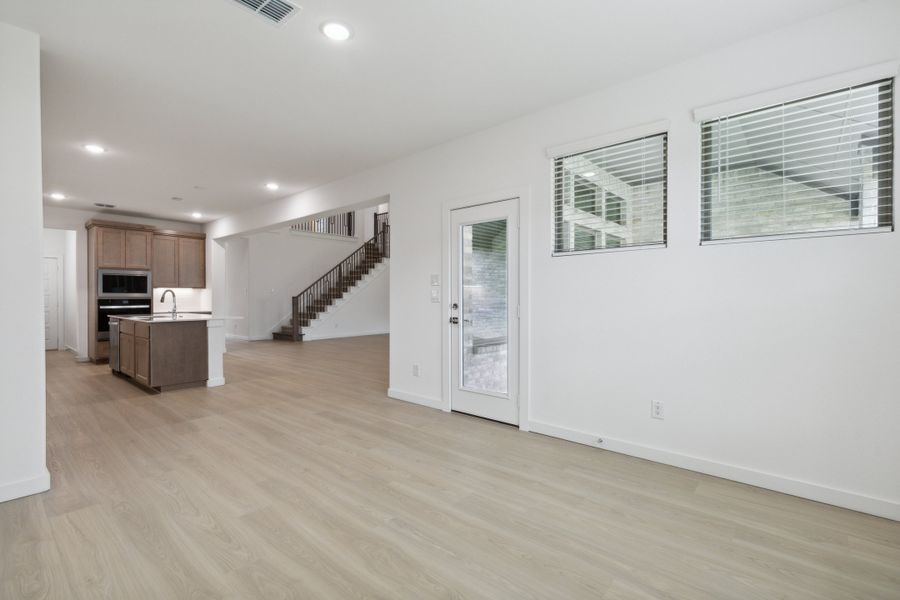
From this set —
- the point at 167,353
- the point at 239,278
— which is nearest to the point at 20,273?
the point at 167,353

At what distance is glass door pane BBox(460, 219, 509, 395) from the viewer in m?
4.16

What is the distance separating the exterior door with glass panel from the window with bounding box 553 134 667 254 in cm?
52

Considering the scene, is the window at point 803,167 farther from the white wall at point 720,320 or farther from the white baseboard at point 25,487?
the white baseboard at point 25,487

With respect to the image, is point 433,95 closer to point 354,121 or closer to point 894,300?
point 354,121

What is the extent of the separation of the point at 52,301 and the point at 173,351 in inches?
253

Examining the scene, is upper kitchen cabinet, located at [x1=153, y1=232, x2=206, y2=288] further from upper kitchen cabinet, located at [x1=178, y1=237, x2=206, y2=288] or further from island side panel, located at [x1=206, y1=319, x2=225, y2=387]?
island side panel, located at [x1=206, y1=319, x2=225, y2=387]

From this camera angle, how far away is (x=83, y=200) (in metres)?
7.36

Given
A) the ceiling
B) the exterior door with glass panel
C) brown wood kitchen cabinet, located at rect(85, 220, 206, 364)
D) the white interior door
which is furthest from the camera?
the white interior door

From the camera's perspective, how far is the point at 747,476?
281 cm

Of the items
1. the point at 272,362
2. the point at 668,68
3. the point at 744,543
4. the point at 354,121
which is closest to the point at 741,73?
the point at 668,68

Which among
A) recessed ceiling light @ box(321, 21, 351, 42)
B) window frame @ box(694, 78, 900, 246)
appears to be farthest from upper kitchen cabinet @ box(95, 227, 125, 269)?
window frame @ box(694, 78, 900, 246)

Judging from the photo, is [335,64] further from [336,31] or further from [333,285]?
[333,285]

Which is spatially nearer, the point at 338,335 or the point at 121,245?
the point at 121,245

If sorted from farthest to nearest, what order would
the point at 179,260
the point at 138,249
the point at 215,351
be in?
the point at 179,260, the point at 138,249, the point at 215,351
